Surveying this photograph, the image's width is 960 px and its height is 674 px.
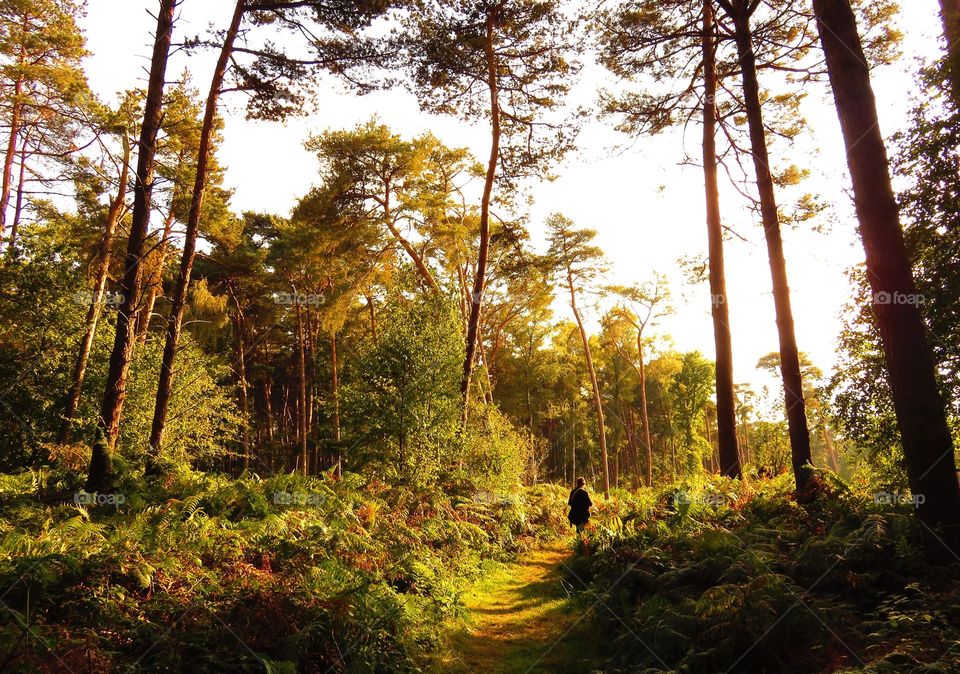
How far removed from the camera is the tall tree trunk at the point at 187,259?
10070 millimetres

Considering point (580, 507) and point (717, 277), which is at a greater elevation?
point (717, 277)

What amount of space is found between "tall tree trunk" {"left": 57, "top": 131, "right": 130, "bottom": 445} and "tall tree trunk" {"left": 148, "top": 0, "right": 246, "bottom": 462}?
545 centimetres

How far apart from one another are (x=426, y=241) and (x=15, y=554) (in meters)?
16.4

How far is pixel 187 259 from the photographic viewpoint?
10156 millimetres

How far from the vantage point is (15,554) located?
5934 millimetres

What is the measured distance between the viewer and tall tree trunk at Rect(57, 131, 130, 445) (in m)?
14.8

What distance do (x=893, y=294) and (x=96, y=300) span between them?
18239 millimetres

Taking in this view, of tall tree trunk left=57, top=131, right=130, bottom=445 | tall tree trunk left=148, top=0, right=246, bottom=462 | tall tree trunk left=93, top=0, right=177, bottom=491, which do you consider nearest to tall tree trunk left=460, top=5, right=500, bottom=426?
tall tree trunk left=148, top=0, right=246, bottom=462

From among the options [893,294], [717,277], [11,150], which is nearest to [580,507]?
[717,277]

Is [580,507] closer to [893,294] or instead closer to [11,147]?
[893,294]

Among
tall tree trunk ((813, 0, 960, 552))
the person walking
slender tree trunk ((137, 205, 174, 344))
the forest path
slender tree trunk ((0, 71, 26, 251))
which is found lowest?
the forest path

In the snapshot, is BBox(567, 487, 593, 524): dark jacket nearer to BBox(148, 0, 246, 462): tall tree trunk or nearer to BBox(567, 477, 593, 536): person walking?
BBox(567, 477, 593, 536): person walking

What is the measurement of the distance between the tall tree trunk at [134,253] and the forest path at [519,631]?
622cm

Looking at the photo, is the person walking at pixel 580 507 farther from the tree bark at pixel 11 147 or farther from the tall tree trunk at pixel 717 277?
the tree bark at pixel 11 147
